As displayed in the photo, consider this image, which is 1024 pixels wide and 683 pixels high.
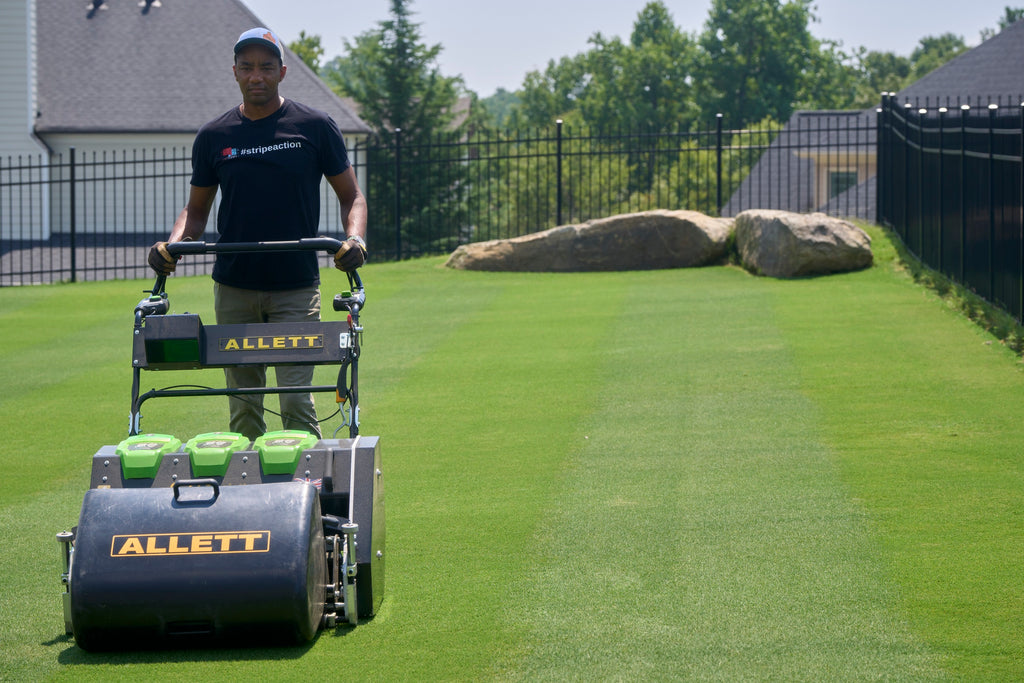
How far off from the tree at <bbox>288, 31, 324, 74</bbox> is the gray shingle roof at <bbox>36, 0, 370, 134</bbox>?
49.5ft

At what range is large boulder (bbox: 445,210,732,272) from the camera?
17094 mm

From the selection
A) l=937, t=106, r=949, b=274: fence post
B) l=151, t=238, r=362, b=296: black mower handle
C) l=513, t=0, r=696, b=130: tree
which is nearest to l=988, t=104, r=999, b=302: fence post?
l=937, t=106, r=949, b=274: fence post

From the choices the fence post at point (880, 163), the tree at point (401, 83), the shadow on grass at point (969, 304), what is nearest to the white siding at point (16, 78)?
the tree at point (401, 83)

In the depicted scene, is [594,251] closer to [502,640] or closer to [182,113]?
[502,640]

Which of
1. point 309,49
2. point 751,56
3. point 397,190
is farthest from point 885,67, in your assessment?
point 397,190

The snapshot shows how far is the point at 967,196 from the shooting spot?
40.2 ft

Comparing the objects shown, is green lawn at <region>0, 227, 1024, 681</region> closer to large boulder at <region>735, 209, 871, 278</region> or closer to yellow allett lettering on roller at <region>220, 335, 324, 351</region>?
yellow allett lettering on roller at <region>220, 335, 324, 351</region>

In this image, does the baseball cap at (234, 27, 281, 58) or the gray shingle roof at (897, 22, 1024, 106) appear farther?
the gray shingle roof at (897, 22, 1024, 106)

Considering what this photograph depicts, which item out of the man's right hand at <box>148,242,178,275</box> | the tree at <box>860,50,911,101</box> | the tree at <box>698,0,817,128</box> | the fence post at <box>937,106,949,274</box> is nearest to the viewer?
the man's right hand at <box>148,242,178,275</box>

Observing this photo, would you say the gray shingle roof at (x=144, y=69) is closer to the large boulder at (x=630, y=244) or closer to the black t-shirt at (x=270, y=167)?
the large boulder at (x=630, y=244)

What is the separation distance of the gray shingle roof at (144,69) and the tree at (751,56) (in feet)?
176

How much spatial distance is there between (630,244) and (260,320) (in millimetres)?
11781

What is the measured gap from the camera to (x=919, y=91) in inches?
1286

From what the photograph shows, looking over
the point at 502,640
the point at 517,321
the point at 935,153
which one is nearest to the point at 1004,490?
the point at 502,640
